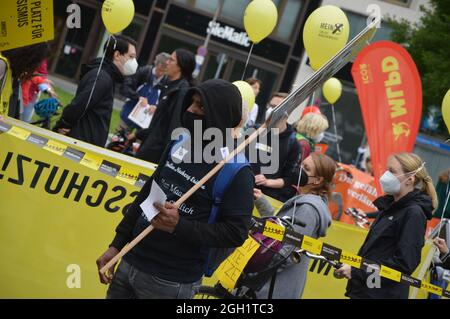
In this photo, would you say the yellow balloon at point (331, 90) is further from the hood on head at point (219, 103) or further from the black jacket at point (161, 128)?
the hood on head at point (219, 103)

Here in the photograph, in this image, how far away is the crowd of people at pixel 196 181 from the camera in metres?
3.00

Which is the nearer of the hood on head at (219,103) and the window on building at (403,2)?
the hood on head at (219,103)

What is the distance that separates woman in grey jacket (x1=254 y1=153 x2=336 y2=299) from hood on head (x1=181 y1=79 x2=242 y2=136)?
146 centimetres

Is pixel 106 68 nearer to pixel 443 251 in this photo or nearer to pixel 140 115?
pixel 140 115

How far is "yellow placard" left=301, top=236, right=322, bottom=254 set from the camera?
4344 mm

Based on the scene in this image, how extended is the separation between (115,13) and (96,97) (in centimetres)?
196

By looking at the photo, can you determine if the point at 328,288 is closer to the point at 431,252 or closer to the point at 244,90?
the point at 431,252

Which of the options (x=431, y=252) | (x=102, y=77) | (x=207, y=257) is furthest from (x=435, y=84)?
(x=207, y=257)

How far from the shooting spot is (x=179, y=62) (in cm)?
597

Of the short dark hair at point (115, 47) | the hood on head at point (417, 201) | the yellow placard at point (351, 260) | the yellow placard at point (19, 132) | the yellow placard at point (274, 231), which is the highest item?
the short dark hair at point (115, 47)

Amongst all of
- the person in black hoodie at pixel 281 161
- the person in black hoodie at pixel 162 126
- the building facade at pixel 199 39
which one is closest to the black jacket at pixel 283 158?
the person in black hoodie at pixel 281 161

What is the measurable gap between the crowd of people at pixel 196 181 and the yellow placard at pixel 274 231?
0.13m

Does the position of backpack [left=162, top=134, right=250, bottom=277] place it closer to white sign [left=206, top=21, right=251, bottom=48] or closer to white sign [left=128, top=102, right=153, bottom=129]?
white sign [left=128, top=102, right=153, bottom=129]

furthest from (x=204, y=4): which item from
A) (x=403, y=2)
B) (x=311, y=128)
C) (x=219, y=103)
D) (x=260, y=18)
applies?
(x=219, y=103)
